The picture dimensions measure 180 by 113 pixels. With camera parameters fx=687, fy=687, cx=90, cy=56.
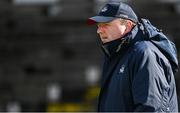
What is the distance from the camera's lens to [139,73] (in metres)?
3.46

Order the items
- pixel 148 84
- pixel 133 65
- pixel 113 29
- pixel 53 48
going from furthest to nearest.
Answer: pixel 53 48, pixel 113 29, pixel 133 65, pixel 148 84

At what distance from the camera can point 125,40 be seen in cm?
364

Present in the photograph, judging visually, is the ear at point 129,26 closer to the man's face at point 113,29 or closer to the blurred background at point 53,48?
the man's face at point 113,29

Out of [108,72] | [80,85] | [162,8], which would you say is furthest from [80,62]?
[108,72]

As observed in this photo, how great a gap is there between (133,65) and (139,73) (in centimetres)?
9

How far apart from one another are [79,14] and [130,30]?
34.3ft

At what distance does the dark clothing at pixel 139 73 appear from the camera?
11.3 feet

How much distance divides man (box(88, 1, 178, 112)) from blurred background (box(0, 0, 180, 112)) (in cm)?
953

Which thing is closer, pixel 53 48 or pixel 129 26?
pixel 129 26

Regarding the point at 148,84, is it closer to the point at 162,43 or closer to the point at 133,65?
the point at 133,65

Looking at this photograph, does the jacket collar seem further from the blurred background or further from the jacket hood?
the blurred background

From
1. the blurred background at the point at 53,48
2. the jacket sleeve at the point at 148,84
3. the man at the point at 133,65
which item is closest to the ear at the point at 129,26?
the man at the point at 133,65

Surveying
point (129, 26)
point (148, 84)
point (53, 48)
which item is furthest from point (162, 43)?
point (53, 48)

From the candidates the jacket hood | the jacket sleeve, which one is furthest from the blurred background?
the jacket sleeve
